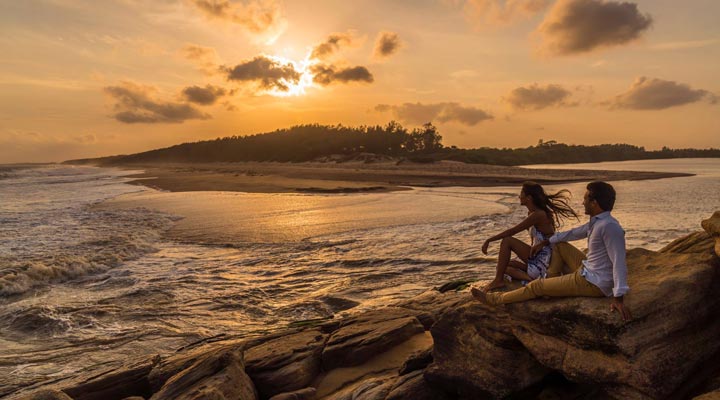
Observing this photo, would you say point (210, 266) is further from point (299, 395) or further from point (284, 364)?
point (299, 395)

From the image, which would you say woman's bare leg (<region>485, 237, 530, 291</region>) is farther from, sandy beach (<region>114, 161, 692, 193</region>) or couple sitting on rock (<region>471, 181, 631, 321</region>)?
sandy beach (<region>114, 161, 692, 193</region>)

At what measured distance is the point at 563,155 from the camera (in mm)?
132250

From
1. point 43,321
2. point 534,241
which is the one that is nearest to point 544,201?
point 534,241

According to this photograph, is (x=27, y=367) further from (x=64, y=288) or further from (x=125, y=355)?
(x=64, y=288)

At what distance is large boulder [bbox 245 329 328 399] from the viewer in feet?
19.1

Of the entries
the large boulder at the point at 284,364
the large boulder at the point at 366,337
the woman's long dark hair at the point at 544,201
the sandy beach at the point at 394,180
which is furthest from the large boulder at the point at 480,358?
the sandy beach at the point at 394,180

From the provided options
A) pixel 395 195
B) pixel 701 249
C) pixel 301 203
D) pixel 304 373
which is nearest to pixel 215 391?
pixel 304 373

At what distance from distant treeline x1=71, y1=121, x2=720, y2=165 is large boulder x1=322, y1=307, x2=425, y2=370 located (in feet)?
207

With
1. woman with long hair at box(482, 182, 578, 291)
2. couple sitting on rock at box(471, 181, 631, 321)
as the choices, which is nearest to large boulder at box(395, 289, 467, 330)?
woman with long hair at box(482, 182, 578, 291)

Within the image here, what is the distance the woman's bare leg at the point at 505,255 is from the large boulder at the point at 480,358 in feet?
3.05

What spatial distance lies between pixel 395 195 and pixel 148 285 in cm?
2105

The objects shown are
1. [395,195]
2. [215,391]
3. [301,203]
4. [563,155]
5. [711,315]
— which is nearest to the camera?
[711,315]

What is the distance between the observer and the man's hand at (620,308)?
13.7 feet

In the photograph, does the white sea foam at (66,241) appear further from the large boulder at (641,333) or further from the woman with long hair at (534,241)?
the large boulder at (641,333)
